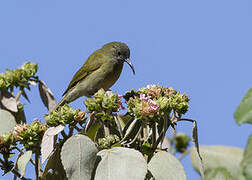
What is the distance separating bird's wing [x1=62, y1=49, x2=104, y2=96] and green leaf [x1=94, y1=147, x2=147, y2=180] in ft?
12.9

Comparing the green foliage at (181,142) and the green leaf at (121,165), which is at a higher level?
the green leaf at (121,165)

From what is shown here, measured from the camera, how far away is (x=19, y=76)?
4.02m

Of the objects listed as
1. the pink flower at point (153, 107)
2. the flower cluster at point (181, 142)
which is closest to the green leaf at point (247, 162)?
the pink flower at point (153, 107)

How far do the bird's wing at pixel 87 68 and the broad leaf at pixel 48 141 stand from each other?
11.5ft

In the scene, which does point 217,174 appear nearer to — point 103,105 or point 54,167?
point 103,105

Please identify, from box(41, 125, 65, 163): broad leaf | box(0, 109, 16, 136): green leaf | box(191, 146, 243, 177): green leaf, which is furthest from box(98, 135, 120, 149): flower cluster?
box(0, 109, 16, 136): green leaf

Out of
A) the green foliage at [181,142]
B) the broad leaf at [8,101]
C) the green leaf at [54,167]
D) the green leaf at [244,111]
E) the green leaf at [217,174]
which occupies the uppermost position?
the green leaf at [244,111]

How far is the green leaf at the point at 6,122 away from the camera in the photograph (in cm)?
348

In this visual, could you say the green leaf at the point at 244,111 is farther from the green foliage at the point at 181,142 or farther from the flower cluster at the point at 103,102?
the green foliage at the point at 181,142

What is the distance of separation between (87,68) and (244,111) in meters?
5.57

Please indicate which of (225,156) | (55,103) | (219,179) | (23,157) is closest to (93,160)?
(23,157)

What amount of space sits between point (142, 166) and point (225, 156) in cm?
49

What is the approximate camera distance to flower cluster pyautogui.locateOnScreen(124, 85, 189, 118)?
2.46 m

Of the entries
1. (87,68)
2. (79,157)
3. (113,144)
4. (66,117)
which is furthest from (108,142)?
(87,68)
